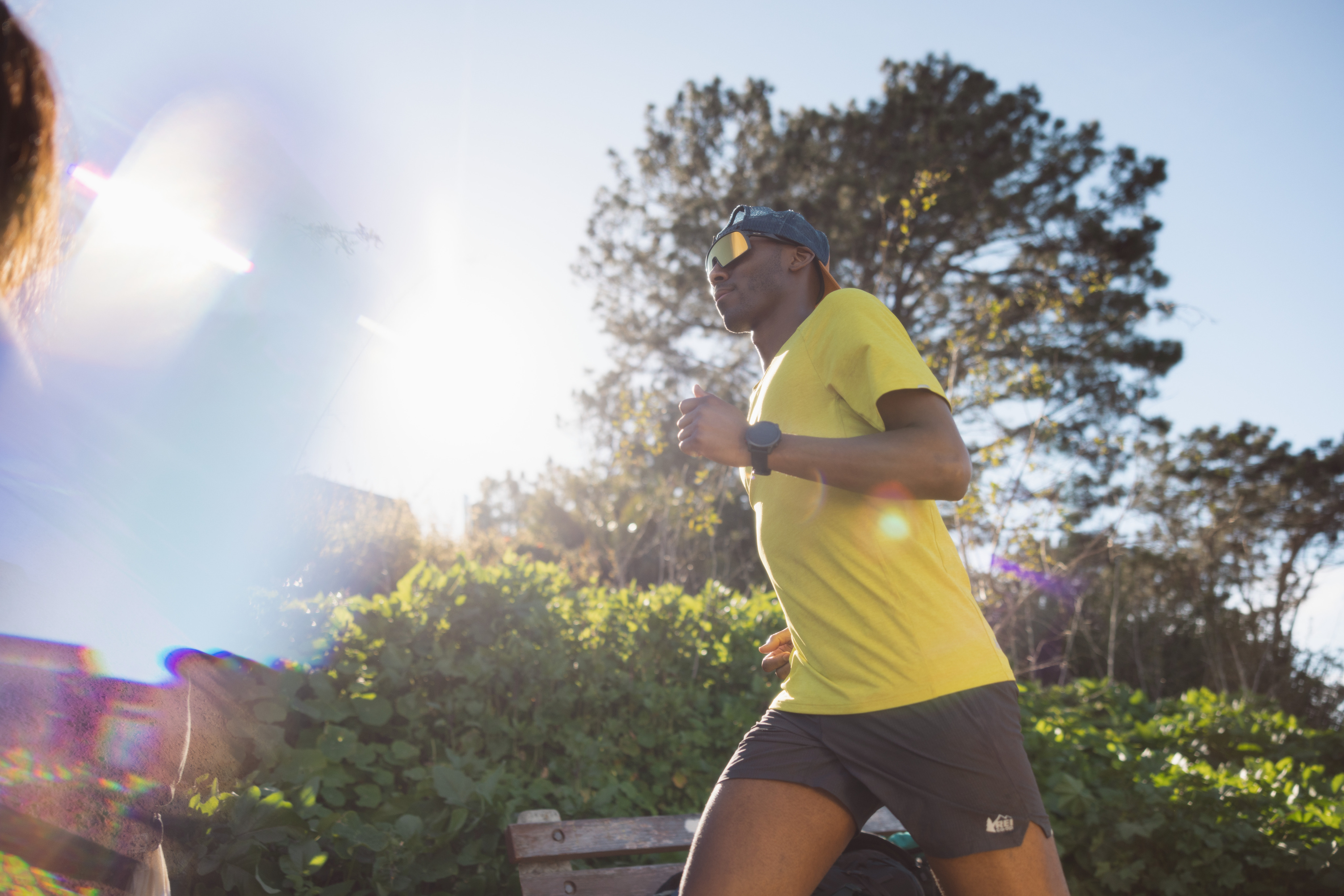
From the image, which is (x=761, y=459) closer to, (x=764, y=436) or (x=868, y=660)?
(x=764, y=436)

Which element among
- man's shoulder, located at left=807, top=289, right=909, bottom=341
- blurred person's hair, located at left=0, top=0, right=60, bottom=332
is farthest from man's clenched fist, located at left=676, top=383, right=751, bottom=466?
blurred person's hair, located at left=0, top=0, right=60, bottom=332

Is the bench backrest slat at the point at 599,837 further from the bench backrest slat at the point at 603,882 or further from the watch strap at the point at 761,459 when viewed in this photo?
the watch strap at the point at 761,459

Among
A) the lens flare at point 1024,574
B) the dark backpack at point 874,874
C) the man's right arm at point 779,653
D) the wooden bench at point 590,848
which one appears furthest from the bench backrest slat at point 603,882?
the lens flare at point 1024,574

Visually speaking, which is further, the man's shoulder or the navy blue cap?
the navy blue cap

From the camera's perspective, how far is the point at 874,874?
1744mm

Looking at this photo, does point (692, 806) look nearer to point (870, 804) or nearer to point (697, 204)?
point (870, 804)

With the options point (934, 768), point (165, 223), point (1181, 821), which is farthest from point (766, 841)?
point (1181, 821)

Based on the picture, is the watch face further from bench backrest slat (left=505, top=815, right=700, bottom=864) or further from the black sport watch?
bench backrest slat (left=505, top=815, right=700, bottom=864)

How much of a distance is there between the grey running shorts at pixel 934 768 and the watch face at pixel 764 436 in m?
0.58

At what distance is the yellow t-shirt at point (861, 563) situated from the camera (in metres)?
1.54

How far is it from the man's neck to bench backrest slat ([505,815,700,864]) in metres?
1.61

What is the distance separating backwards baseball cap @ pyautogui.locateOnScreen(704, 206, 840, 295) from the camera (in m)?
2.00

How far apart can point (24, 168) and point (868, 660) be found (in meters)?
1.49

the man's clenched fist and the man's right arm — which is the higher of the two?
the man's clenched fist
